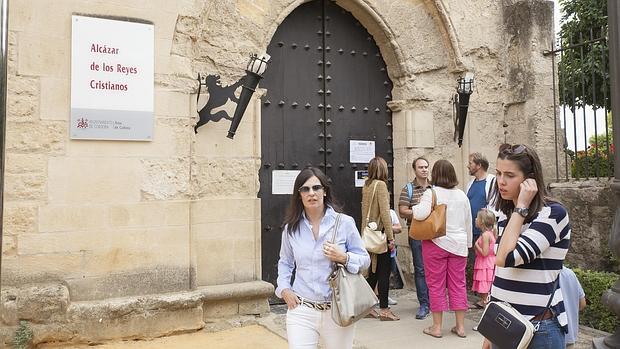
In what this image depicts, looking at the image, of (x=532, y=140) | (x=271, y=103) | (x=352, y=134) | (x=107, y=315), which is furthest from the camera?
(x=532, y=140)

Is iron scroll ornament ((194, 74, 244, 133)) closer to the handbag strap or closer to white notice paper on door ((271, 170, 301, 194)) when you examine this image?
white notice paper on door ((271, 170, 301, 194))

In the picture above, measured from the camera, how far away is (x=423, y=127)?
21.1 feet

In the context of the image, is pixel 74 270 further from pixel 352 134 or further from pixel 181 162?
pixel 352 134

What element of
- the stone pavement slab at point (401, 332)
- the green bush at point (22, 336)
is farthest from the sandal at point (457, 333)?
the green bush at point (22, 336)

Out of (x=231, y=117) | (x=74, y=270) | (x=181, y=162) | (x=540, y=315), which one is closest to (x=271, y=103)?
(x=231, y=117)

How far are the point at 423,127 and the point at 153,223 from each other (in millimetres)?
3488

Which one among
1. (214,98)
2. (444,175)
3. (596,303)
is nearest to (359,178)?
(444,175)

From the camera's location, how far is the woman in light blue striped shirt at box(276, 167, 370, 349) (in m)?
2.75

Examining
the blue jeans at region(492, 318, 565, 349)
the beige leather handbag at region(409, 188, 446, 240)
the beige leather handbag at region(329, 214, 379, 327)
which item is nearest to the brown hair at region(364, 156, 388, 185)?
the beige leather handbag at region(409, 188, 446, 240)

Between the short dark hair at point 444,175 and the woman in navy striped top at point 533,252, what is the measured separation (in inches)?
90.0

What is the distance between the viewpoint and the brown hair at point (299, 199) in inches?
114

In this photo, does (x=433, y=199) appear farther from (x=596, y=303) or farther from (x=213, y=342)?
(x=213, y=342)

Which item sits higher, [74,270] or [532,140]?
Answer: [532,140]

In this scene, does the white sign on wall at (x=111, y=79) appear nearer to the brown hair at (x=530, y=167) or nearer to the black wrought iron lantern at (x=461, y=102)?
the brown hair at (x=530, y=167)
